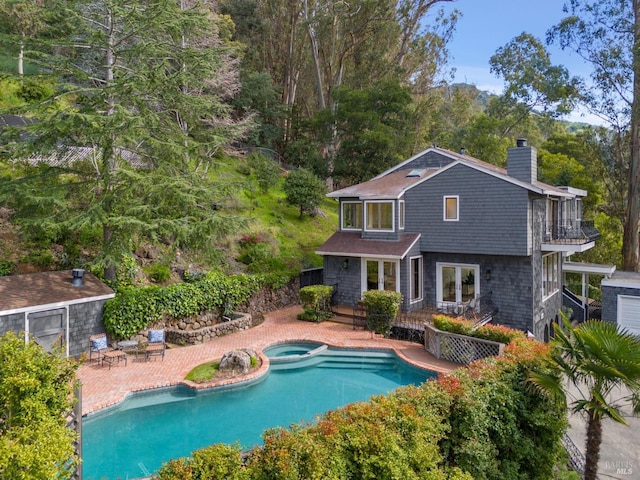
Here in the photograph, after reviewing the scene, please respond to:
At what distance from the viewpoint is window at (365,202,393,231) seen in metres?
18.6

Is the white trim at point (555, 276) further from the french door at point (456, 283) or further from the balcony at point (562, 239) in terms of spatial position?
the french door at point (456, 283)

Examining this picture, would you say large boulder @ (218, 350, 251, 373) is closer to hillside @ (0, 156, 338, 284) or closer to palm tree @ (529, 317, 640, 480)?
hillside @ (0, 156, 338, 284)

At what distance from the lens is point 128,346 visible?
1398 cm

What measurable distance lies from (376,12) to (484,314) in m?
26.5

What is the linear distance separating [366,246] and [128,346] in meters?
10.2

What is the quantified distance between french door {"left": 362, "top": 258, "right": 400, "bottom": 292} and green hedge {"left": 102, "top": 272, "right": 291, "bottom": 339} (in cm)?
467

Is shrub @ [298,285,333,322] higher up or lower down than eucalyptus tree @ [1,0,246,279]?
lower down

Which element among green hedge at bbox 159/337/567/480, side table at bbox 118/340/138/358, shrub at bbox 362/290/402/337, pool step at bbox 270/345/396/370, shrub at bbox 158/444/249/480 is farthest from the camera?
shrub at bbox 362/290/402/337

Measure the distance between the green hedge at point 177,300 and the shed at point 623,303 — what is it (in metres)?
14.4

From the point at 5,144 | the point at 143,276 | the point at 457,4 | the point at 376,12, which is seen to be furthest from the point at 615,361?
the point at 457,4

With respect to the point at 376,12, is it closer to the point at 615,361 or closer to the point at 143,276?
the point at 143,276

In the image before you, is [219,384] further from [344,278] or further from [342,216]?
[342,216]

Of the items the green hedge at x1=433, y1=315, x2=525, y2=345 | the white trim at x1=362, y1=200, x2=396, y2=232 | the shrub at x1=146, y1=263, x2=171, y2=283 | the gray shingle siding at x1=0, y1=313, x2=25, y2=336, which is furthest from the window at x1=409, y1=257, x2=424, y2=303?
the gray shingle siding at x1=0, y1=313, x2=25, y2=336

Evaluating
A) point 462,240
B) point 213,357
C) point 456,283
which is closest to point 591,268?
point 456,283
